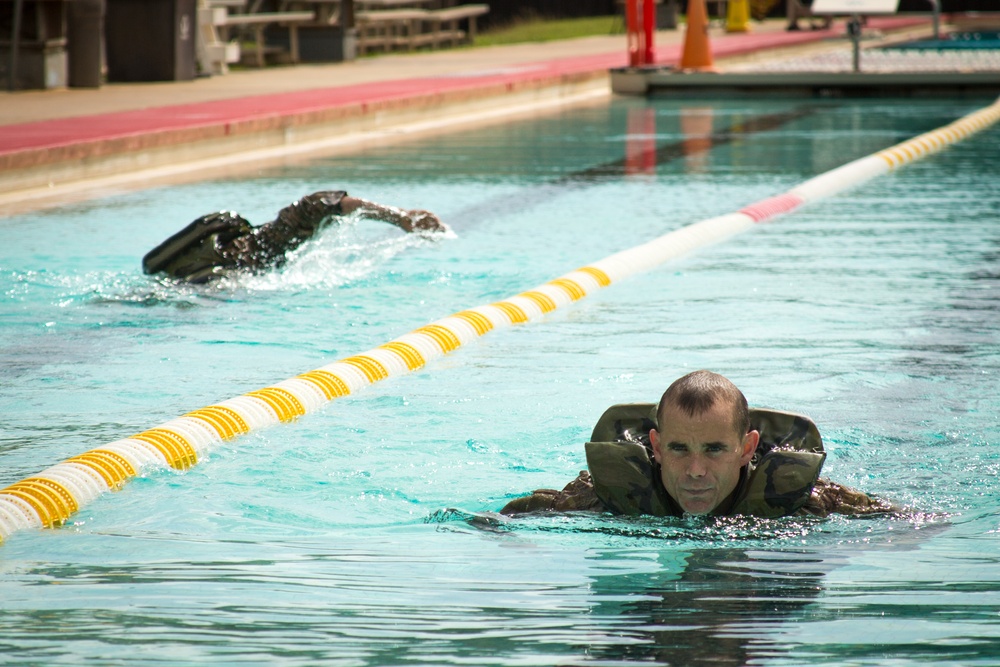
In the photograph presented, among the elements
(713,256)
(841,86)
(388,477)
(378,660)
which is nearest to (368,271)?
(713,256)

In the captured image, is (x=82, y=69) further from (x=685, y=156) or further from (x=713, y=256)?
(x=713, y=256)

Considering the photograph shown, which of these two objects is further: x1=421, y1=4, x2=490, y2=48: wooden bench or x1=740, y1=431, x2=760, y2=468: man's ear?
x1=421, y1=4, x2=490, y2=48: wooden bench

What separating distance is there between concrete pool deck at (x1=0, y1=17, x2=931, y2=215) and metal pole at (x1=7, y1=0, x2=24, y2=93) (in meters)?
0.21

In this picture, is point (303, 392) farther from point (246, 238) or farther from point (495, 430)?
point (246, 238)

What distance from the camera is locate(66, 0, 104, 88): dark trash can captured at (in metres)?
15.2

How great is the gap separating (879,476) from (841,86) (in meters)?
14.9

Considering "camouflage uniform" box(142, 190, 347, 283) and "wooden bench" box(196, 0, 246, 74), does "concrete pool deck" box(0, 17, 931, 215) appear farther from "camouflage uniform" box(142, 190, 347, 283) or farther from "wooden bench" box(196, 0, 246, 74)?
"camouflage uniform" box(142, 190, 347, 283)

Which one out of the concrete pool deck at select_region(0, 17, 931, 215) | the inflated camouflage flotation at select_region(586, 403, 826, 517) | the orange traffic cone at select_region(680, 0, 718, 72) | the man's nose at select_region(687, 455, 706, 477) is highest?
the orange traffic cone at select_region(680, 0, 718, 72)

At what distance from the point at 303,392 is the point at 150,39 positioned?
12772mm

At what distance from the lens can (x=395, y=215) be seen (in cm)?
742

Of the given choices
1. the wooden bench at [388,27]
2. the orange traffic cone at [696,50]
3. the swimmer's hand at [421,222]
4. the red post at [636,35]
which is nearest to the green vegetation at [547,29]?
the wooden bench at [388,27]

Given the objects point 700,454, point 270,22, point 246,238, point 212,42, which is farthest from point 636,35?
point 700,454

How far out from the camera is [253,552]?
11.4ft

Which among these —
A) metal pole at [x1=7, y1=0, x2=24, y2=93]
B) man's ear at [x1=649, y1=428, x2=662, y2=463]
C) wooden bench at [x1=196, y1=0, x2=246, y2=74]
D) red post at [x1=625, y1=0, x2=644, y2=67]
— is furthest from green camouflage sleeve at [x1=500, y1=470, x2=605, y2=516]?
red post at [x1=625, y1=0, x2=644, y2=67]
